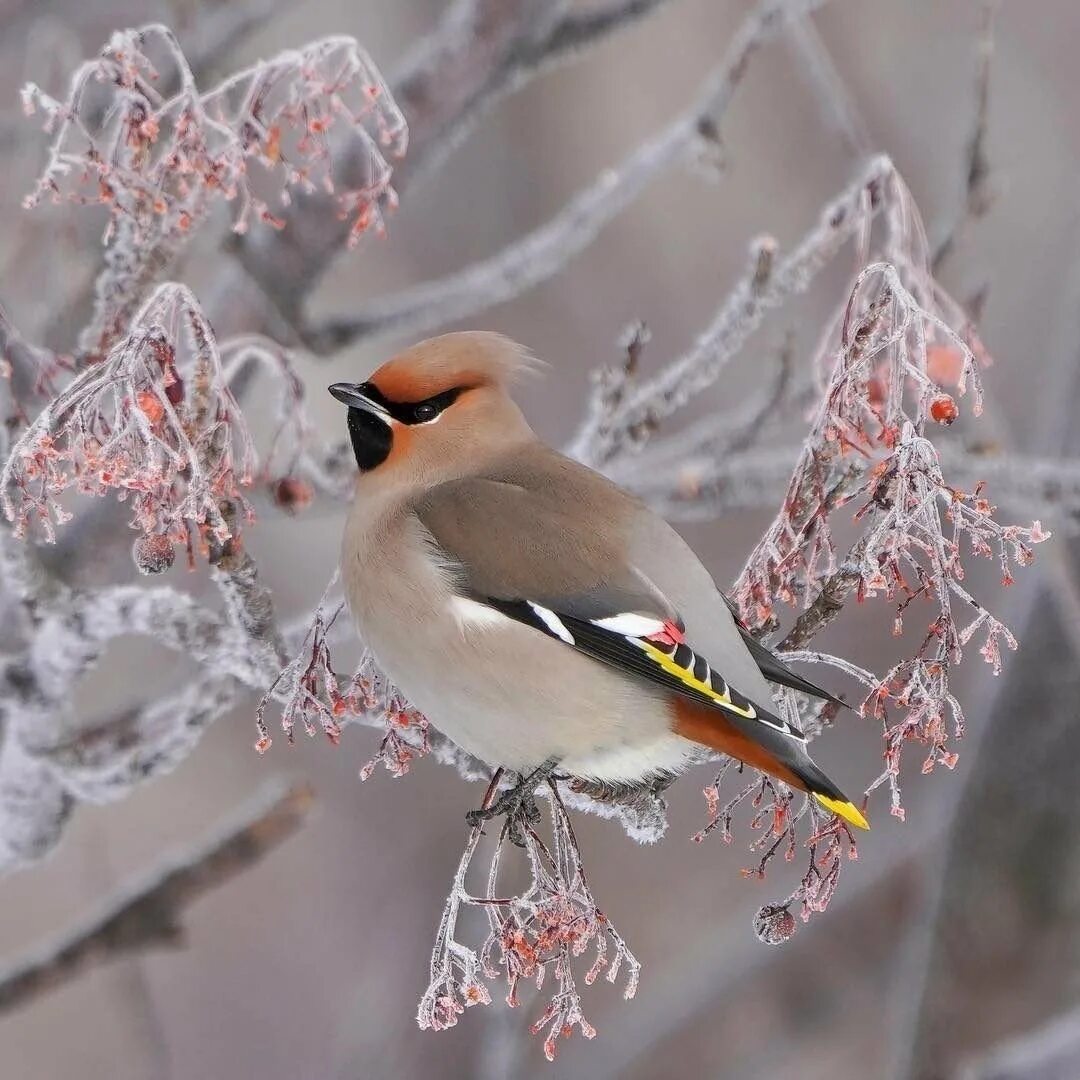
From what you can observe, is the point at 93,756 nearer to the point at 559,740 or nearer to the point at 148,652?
the point at 559,740

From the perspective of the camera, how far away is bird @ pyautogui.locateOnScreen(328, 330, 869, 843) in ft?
7.14

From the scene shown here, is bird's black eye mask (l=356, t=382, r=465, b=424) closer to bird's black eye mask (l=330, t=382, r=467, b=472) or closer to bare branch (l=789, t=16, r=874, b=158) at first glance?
bird's black eye mask (l=330, t=382, r=467, b=472)

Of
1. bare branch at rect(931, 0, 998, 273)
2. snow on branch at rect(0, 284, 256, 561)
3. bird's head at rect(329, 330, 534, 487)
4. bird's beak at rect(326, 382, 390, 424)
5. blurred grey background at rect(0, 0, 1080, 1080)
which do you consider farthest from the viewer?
blurred grey background at rect(0, 0, 1080, 1080)

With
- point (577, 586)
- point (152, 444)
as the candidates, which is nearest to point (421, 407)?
point (577, 586)

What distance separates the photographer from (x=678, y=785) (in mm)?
5602

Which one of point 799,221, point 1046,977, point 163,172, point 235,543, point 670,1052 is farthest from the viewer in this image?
point 799,221

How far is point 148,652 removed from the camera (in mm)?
5785

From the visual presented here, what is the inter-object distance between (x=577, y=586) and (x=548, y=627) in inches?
2.8

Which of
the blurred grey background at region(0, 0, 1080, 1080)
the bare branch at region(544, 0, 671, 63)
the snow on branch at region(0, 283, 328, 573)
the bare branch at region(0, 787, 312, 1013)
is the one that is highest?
the snow on branch at region(0, 283, 328, 573)

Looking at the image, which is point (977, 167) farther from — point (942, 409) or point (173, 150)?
point (173, 150)

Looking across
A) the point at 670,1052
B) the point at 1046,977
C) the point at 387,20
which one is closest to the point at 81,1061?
the point at 670,1052

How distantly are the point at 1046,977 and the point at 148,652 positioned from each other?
3341mm

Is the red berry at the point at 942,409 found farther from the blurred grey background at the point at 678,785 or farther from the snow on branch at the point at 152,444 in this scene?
the blurred grey background at the point at 678,785

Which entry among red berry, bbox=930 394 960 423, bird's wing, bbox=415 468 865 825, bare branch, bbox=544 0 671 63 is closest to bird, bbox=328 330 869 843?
bird's wing, bbox=415 468 865 825
